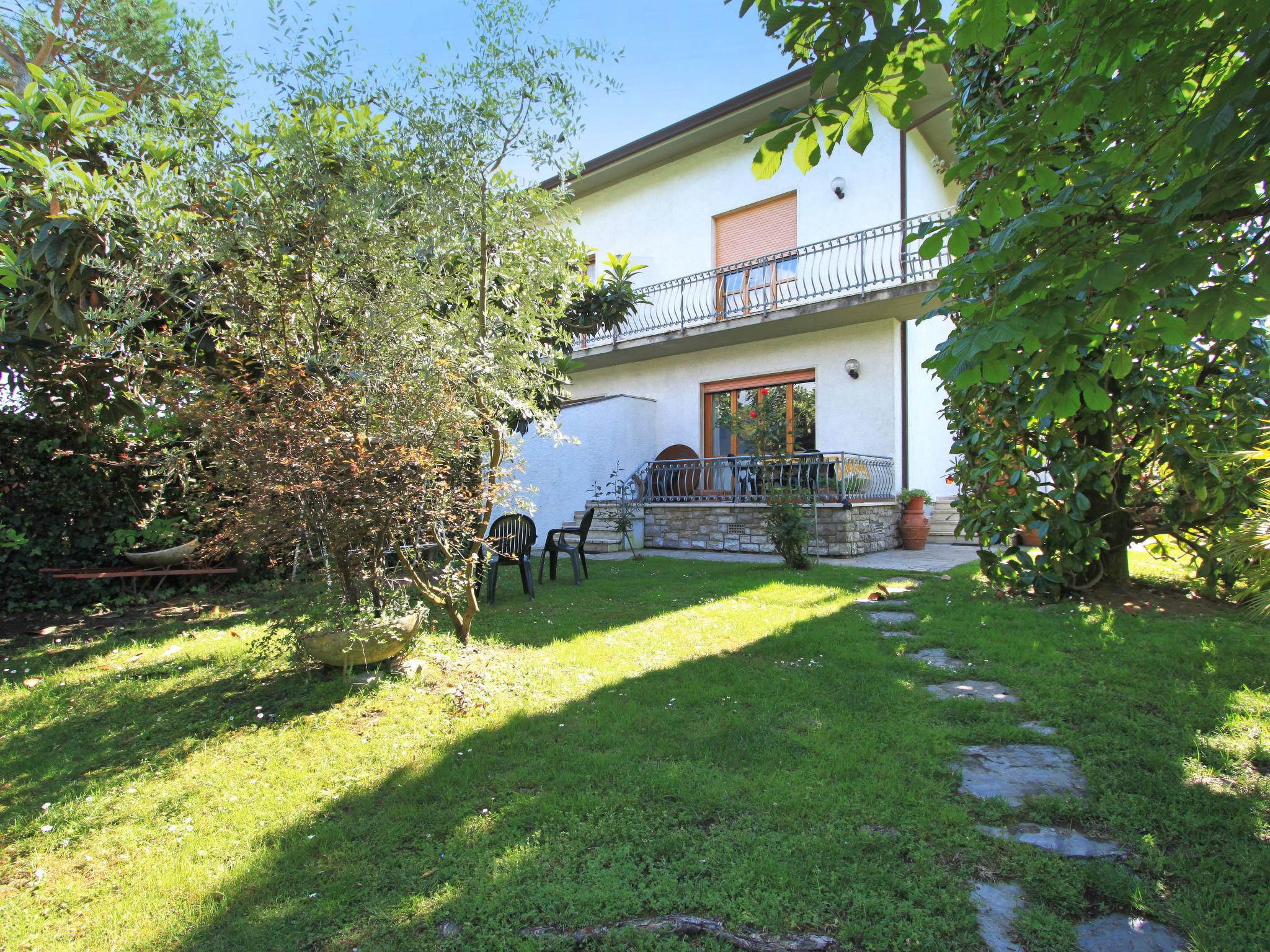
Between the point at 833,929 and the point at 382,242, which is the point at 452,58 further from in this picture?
the point at 833,929

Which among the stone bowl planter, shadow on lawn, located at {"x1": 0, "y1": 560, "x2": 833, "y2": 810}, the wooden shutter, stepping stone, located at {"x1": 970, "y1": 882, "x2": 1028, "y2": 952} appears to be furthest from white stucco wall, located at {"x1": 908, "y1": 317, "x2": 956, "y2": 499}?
stepping stone, located at {"x1": 970, "y1": 882, "x2": 1028, "y2": 952}

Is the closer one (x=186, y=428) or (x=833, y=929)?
(x=833, y=929)

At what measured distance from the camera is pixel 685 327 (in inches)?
457

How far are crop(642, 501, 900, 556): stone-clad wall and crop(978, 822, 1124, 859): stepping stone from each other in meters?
6.07

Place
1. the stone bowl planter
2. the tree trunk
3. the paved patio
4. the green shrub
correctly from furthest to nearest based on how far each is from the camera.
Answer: the paved patio → the green shrub → the tree trunk → the stone bowl planter

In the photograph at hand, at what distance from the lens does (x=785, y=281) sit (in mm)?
11133

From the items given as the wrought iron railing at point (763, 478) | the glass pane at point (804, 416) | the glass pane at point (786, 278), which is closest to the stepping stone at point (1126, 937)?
the wrought iron railing at point (763, 478)

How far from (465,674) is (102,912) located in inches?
79.0

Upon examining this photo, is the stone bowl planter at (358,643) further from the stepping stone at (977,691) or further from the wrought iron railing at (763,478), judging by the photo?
the wrought iron railing at (763,478)

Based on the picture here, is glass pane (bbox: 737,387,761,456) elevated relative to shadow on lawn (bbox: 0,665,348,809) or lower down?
elevated

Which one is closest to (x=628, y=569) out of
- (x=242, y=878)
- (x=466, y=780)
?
(x=466, y=780)

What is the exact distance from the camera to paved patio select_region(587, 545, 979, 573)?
7.78 meters

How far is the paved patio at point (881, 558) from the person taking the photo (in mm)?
7777

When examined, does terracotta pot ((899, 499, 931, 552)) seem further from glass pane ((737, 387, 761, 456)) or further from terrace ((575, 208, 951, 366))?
terrace ((575, 208, 951, 366))
